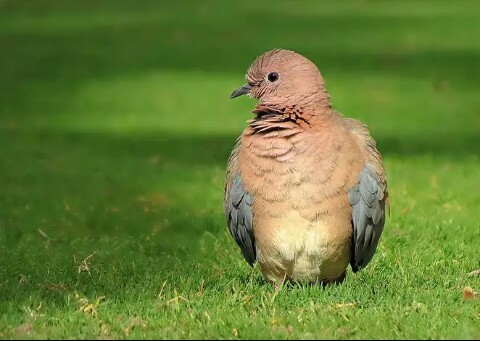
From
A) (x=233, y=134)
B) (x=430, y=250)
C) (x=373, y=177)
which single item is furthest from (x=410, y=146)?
(x=373, y=177)

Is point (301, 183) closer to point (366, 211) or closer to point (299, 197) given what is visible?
point (299, 197)

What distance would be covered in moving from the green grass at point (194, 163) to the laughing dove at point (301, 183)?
22 centimetres

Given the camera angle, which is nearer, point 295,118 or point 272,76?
point 295,118

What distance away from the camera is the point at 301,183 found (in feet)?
25.3

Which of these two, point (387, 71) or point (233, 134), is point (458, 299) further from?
point (387, 71)

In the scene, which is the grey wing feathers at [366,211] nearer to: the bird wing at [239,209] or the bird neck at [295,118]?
the bird neck at [295,118]

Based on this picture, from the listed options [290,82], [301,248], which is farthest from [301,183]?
[290,82]

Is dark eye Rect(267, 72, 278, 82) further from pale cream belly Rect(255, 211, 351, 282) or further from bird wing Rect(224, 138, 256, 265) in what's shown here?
pale cream belly Rect(255, 211, 351, 282)

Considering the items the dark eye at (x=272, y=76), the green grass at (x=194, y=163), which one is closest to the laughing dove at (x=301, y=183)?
the dark eye at (x=272, y=76)

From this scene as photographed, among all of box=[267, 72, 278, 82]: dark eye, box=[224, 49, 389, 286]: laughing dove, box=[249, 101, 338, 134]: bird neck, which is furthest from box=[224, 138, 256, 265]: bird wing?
box=[267, 72, 278, 82]: dark eye

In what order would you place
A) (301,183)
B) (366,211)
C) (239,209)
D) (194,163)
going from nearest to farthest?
(301,183) → (366,211) → (239,209) → (194,163)

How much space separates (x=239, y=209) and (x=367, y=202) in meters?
0.76

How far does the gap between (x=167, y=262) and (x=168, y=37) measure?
1494 cm

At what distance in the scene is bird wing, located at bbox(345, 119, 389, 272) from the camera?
25.9ft
